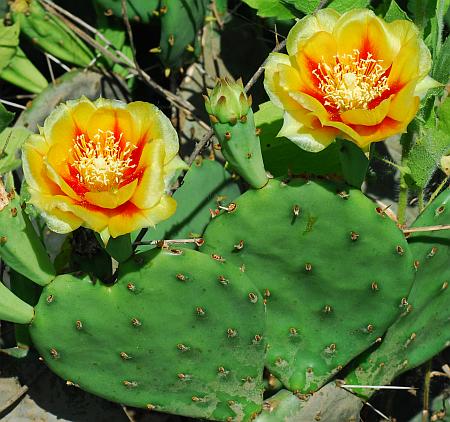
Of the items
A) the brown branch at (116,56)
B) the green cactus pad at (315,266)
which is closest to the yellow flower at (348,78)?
the green cactus pad at (315,266)

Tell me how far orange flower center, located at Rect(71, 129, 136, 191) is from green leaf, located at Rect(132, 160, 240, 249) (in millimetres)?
345

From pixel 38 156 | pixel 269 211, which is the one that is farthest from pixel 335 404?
pixel 38 156

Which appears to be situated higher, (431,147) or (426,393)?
(431,147)

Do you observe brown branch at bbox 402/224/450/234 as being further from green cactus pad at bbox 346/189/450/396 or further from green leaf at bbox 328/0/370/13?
green leaf at bbox 328/0/370/13

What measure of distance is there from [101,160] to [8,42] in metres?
0.83

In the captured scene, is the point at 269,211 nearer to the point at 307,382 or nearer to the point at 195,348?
the point at 195,348

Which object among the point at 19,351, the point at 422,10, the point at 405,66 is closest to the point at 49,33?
the point at 19,351

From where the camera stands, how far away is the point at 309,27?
140cm

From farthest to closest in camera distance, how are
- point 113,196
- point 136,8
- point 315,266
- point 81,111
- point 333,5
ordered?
1. point 136,8
2. point 333,5
3. point 315,266
4. point 81,111
5. point 113,196

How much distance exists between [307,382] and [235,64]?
87cm

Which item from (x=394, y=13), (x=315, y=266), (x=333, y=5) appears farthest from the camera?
(x=333, y=5)

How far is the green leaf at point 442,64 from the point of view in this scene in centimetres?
156

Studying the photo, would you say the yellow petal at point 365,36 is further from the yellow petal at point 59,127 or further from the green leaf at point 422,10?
the yellow petal at point 59,127

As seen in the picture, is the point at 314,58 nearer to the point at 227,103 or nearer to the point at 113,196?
the point at 227,103
